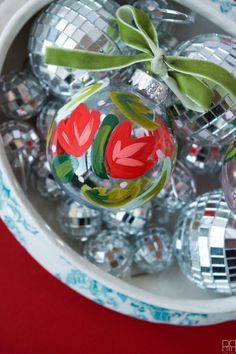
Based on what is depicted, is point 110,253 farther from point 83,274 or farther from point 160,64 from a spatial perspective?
point 160,64

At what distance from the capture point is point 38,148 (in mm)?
608

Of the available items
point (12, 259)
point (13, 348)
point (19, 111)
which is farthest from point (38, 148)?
point (13, 348)

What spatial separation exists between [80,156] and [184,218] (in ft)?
0.60

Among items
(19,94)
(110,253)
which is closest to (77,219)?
(110,253)

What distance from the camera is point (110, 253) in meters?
0.60

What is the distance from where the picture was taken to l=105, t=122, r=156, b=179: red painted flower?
44 centimetres

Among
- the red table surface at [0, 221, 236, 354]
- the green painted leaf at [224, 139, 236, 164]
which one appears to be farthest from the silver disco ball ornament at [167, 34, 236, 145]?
the red table surface at [0, 221, 236, 354]

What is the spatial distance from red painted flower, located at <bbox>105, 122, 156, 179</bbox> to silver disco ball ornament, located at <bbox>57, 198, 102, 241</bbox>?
15cm

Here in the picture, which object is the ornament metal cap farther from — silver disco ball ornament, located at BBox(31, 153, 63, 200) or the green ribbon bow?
silver disco ball ornament, located at BBox(31, 153, 63, 200)

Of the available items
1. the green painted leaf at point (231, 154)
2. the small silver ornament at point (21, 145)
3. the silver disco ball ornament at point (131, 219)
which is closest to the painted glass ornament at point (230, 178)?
the green painted leaf at point (231, 154)

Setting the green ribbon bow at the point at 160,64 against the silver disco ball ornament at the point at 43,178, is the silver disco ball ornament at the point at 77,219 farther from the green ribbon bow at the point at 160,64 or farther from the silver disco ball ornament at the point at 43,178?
the green ribbon bow at the point at 160,64

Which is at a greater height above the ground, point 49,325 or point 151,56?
point 151,56

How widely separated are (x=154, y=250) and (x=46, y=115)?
207 mm

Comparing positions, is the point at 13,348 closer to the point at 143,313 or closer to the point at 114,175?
the point at 143,313
